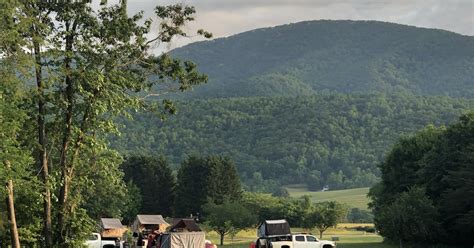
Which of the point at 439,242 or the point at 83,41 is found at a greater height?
the point at 83,41

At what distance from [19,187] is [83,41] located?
255 inches

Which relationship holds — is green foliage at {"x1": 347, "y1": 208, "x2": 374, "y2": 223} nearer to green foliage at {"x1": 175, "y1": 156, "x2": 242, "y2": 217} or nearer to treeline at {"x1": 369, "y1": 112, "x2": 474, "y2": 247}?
green foliage at {"x1": 175, "y1": 156, "x2": 242, "y2": 217}

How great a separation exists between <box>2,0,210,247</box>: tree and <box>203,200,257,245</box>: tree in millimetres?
62511

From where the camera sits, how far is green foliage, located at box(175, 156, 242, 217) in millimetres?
122250

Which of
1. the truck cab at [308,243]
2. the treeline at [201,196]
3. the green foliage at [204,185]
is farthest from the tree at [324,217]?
the truck cab at [308,243]

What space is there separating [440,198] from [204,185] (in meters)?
62.0

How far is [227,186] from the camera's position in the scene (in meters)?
124

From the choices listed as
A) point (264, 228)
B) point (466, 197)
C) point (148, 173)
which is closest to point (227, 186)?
point (148, 173)

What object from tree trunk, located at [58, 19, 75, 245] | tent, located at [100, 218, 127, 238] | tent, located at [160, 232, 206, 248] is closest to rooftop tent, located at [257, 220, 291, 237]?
tent, located at [100, 218, 127, 238]

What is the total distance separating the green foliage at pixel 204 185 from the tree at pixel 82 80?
8490 cm

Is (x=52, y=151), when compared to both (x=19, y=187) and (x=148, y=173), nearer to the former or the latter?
(x=19, y=187)

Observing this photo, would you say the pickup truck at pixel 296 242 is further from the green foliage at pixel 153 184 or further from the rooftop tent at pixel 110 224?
the green foliage at pixel 153 184

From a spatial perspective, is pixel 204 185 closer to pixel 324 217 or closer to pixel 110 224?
pixel 324 217

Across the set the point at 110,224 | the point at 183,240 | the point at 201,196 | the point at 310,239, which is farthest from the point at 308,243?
the point at 201,196
